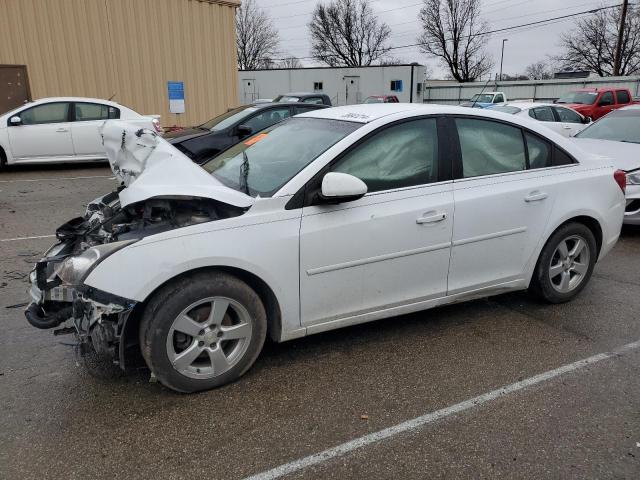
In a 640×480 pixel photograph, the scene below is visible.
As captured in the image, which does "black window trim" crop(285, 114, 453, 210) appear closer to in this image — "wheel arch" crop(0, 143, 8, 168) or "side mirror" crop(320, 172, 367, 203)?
"side mirror" crop(320, 172, 367, 203)

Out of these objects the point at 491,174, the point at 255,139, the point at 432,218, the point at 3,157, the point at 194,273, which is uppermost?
the point at 255,139

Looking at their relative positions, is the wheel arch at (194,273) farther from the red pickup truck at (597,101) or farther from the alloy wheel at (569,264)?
the red pickup truck at (597,101)

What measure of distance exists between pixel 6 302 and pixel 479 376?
3788 mm

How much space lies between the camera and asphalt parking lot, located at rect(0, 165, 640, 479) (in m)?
2.56

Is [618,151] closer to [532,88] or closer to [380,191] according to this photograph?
[380,191]

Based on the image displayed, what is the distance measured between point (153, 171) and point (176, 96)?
1374cm

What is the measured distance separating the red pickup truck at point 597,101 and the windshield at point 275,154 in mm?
18941

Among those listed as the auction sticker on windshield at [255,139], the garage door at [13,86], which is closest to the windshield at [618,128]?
the auction sticker on windshield at [255,139]

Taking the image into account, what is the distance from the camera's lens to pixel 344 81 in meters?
34.8

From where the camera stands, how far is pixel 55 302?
319cm

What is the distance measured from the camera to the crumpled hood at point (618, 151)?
673 cm

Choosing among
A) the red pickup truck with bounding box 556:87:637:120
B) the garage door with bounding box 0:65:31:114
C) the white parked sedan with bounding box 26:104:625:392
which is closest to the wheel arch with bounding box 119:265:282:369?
the white parked sedan with bounding box 26:104:625:392

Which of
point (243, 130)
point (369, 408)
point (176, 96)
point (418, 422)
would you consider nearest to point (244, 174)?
point (369, 408)

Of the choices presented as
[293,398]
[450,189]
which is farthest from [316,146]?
[293,398]
